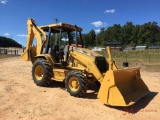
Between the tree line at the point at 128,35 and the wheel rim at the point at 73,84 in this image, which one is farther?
the tree line at the point at 128,35

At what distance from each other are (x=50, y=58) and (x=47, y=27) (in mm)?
1450

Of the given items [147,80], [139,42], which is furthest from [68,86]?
[139,42]

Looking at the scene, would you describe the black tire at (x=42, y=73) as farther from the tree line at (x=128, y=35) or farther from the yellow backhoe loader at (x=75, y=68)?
the tree line at (x=128, y=35)

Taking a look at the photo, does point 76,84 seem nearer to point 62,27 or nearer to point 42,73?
point 42,73

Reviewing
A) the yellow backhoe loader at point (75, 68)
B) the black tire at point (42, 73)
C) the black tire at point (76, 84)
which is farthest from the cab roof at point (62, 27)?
the black tire at point (76, 84)

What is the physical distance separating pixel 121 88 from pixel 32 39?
5.50m

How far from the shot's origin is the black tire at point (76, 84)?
8.23 metres

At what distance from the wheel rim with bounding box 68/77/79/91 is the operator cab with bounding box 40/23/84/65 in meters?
1.29

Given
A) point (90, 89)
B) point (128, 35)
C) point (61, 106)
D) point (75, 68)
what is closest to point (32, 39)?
point (75, 68)

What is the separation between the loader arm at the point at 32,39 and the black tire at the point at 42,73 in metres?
0.85

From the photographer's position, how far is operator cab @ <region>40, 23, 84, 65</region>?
9.93 metres

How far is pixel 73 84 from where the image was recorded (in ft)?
28.2

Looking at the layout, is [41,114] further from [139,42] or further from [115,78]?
[139,42]

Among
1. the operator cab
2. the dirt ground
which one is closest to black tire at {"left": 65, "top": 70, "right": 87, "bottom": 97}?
the dirt ground
